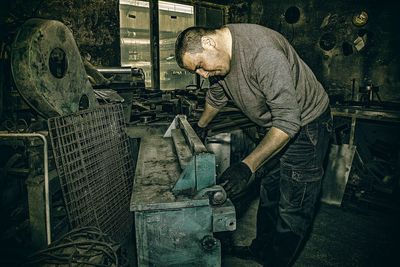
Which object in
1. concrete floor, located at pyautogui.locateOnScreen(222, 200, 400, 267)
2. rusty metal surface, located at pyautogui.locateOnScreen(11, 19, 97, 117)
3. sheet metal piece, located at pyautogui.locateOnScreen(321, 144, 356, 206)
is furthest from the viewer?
sheet metal piece, located at pyautogui.locateOnScreen(321, 144, 356, 206)

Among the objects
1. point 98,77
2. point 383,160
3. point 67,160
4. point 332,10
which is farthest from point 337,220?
point 332,10

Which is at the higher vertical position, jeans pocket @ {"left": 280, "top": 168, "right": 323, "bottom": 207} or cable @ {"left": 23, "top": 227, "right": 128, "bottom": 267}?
jeans pocket @ {"left": 280, "top": 168, "right": 323, "bottom": 207}

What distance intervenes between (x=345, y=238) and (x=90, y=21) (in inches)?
210

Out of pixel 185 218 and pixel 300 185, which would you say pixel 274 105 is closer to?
pixel 300 185

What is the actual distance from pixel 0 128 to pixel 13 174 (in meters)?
0.43

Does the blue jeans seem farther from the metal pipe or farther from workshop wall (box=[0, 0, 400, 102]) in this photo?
workshop wall (box=[0, 0, 400, 102])

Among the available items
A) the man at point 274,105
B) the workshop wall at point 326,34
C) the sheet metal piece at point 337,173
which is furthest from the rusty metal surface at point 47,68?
the sheet metal piece at point 337,173

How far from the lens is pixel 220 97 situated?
2.58 meters

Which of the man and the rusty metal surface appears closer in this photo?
the man

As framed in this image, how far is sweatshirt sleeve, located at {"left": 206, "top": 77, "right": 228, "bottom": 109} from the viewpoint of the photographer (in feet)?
8.20

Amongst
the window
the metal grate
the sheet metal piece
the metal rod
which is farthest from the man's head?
the metal rod

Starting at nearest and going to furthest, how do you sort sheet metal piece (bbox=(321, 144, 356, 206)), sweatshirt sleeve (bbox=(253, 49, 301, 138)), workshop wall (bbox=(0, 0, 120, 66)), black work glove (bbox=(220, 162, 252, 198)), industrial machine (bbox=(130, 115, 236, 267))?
industrial machine (bbox=(130, 115, 236, 267)) < black work glove (bbox=(220, 162, 252, 198)) < sweatshirt sleeve (bbox=(253, 49, 301, 138)) < sheet metal piece (bbox=(321, 144, 356, 206)) < workshop wall (bbox=(0, 0, 120, 66))

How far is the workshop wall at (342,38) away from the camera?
548cm

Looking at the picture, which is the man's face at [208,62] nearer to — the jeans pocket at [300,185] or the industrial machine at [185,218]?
the industrial machine at [185,218]
